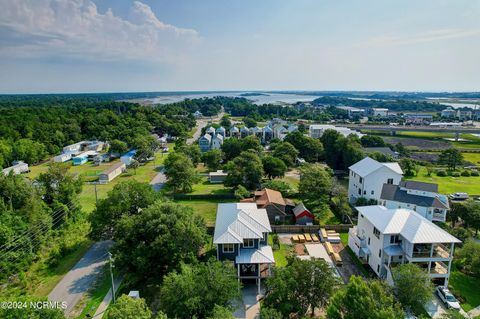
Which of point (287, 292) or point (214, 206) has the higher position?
point (287, 292)

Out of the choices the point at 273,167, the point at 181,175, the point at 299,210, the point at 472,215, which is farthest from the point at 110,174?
the point at 472,215

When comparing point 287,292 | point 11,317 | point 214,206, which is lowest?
point 214,206

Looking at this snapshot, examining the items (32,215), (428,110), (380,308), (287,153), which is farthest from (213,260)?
(428,110)

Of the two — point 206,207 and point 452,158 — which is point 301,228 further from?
point 452,158

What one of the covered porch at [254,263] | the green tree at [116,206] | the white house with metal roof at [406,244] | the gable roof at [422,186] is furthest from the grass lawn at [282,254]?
the gable roof at [422,186]

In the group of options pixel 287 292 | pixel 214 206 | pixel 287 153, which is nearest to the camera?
pixel 287 292

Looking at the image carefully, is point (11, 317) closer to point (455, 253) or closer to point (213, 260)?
point (213, 260)

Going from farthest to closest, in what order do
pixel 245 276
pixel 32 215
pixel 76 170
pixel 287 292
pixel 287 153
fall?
pixel 76 170
pixel 287 153
pixel 32 215
pixel 245 276
pixel 287 292
